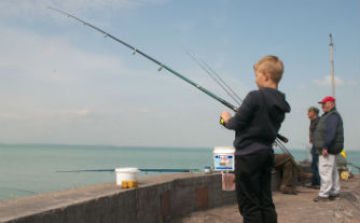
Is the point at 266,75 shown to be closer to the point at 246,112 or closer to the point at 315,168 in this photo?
the point at 246,112

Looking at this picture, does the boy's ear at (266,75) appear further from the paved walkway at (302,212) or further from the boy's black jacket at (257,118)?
the paved walkway at (302,212)

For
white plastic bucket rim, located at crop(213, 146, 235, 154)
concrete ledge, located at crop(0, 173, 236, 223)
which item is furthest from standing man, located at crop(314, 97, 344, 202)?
white plastic bucket rim, located at crop(213, 146, 235, 154)

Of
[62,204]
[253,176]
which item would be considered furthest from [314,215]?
[62,204]

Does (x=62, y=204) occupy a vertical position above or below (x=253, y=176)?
below

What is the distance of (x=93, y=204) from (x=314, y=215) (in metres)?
2.77

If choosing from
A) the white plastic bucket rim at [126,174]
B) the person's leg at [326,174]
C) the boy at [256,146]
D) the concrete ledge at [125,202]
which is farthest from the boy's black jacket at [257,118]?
the person's leg at [326,174]

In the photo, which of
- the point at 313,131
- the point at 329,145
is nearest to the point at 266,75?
the point at 329,145

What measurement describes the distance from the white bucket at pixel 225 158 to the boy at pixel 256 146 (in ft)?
4.87

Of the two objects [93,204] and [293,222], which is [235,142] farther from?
[293,222]

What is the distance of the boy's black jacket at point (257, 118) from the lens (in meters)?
2.21

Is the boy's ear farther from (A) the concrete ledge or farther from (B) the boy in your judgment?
(A) the concrete ledge

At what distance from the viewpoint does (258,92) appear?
224cm

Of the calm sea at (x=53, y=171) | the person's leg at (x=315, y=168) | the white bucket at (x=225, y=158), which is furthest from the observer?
the calm sea at (x=53, y=171)

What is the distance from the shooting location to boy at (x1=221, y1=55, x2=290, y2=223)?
2.21m
